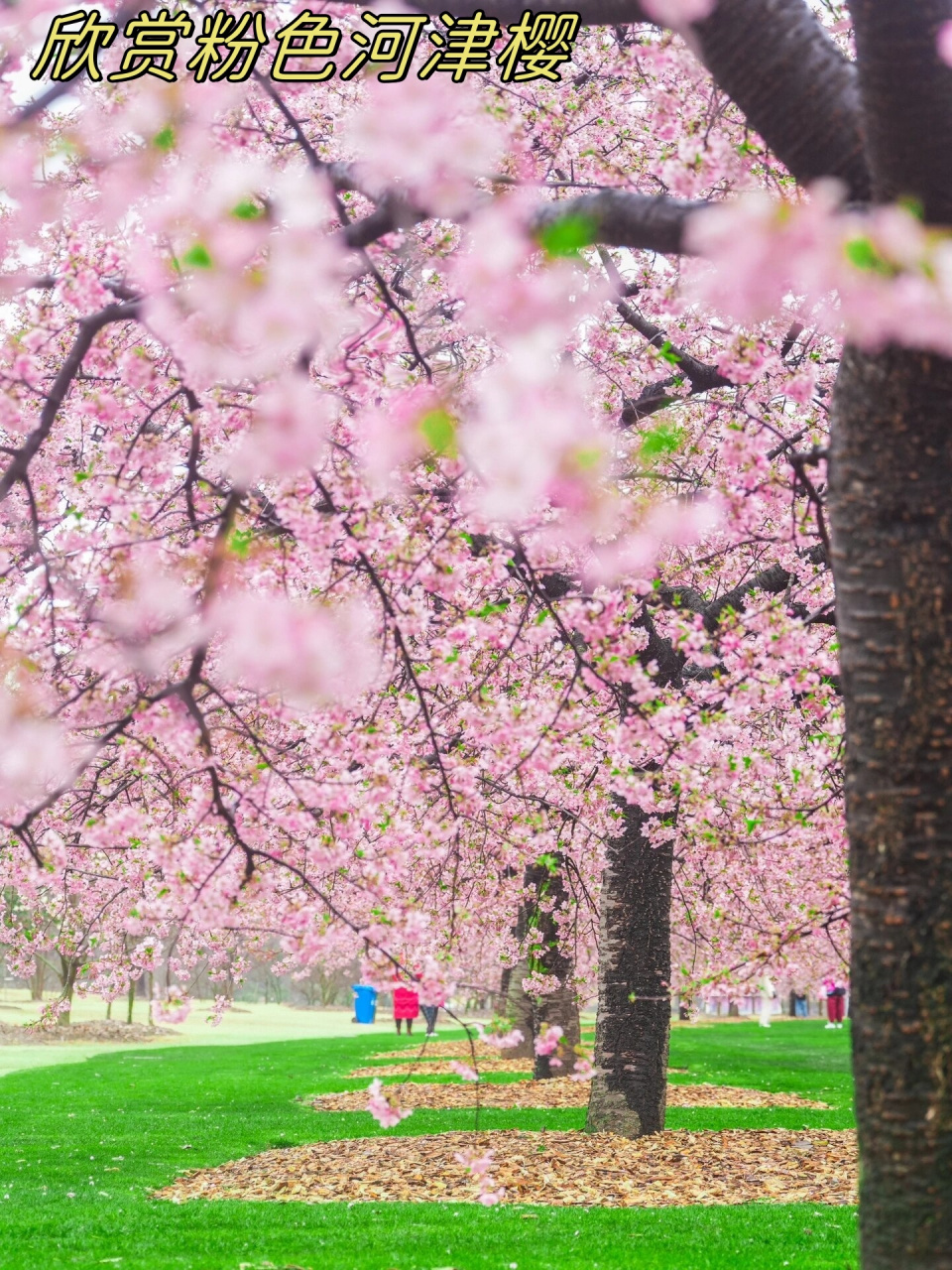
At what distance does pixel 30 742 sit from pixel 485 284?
2737mm

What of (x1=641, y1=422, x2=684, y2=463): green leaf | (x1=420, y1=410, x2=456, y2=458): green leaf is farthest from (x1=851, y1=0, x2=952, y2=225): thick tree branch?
(x1=420, y1=410, x2=456, y2=458): green leaf

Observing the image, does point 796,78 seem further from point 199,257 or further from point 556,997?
point 556,997

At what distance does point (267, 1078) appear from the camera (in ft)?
65.1

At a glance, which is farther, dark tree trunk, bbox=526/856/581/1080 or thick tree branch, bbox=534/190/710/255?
dark tree trunk, bbox=526/856/581/1080

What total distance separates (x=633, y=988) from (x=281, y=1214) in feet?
12.5

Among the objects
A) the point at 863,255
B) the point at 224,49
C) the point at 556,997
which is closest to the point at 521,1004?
the point at 556,997

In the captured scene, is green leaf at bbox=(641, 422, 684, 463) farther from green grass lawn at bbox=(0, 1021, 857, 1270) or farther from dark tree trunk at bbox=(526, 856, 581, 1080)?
dark tree trunk at bbox=(526, 856, 581, 1080)

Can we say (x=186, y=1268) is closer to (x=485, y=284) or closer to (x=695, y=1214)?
(x=695, y=1214)

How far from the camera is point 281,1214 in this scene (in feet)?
26.3

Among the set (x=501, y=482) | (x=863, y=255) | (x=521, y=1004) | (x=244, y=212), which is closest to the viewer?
(x=863, y=255)

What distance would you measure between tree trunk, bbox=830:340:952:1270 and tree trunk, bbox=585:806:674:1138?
7.27 meters

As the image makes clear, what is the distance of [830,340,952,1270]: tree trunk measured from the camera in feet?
10.2

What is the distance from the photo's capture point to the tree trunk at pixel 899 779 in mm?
3102

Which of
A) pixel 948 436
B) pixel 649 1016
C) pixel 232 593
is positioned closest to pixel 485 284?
pixel 948 436
